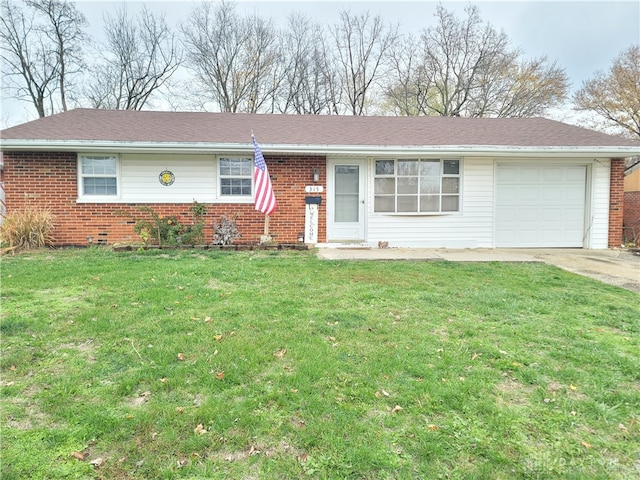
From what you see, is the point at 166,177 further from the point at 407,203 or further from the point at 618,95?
the point at 618,95

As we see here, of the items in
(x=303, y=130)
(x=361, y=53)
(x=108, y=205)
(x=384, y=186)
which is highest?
(x=361, y=53)

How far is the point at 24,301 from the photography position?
4.31 m

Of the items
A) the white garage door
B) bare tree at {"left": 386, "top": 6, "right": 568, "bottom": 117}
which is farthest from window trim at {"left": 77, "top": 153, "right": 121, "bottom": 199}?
bare tree at {"left": 386, "top": 6, "right": 568, "bottom": 117}

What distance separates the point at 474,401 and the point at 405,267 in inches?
175

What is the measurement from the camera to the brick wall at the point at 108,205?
8.70m

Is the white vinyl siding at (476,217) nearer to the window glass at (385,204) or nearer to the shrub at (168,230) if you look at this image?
the window glass at (385,204)

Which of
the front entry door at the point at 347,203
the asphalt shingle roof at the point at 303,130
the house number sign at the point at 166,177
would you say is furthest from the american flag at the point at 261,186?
the house number sign at the point at 166,177

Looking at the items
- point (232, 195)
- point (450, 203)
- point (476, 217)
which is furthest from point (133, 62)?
point (476, 217)

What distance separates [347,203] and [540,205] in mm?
5004

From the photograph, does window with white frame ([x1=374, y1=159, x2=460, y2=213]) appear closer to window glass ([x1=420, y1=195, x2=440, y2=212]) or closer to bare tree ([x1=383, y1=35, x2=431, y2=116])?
window glass ([x1=420, y1=195, x2=440, y2=212])

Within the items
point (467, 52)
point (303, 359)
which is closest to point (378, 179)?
point (303, 359)

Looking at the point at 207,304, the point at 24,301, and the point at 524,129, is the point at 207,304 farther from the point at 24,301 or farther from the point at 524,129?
the point at 524,129

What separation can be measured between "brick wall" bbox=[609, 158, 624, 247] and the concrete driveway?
698mm

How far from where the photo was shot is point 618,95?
73.3 feet
